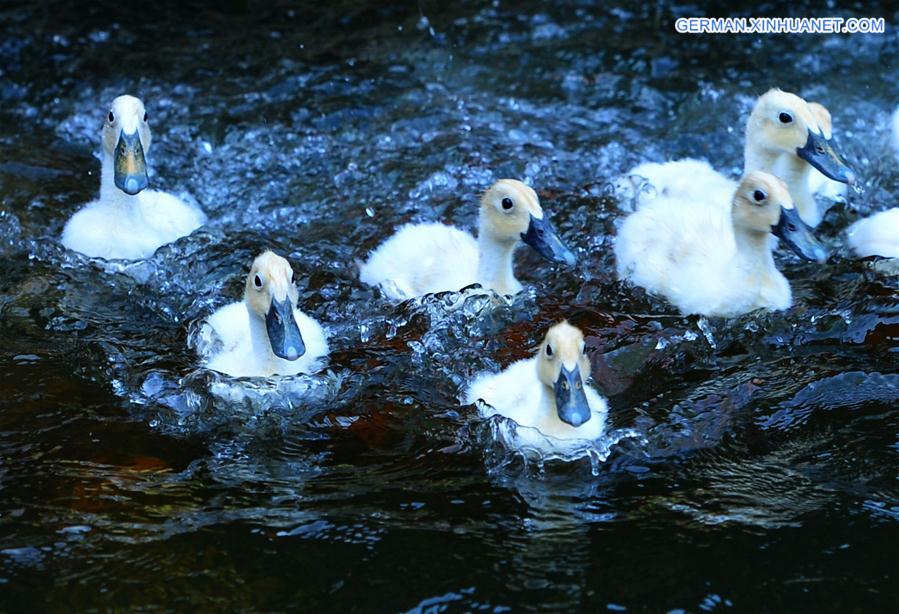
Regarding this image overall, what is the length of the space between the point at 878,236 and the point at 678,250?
3.81 feet

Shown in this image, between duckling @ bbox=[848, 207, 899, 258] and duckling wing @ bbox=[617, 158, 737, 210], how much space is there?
30.4 inches

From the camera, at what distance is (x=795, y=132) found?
749cm

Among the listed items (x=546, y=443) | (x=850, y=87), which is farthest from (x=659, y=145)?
(x=546, y=443)

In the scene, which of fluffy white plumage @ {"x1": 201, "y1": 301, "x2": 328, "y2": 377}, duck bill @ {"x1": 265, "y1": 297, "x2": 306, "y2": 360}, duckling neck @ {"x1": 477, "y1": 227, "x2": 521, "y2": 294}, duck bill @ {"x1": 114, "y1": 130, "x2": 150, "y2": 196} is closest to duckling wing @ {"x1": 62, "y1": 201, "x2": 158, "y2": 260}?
duck bill @ {"x1": 114, "y1": 130, "x2": 150, "y2": 196}

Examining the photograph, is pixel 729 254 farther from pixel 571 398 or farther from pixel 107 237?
pixel 107 237

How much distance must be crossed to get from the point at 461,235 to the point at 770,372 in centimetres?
209

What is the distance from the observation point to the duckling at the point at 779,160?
7445 millimetres

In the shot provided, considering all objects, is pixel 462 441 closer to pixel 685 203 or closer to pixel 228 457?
pixel 228 457

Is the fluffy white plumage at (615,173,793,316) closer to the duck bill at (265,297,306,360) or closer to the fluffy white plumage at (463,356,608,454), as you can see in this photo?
the fluffy white plumage at (463,356,608,454)

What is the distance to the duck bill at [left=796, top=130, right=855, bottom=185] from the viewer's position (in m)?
7.29

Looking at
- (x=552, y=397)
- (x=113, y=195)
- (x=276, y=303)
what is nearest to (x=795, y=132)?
Answer: (x=552, y=397)

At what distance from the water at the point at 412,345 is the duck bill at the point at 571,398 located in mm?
278

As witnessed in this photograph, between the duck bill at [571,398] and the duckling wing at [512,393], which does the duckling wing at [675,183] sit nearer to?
the duckling wing at [512,393]

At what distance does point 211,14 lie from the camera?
10.6m
